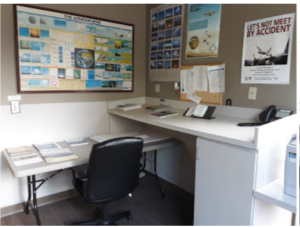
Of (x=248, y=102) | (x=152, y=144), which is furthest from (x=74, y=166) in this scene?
(x=248, y=102)

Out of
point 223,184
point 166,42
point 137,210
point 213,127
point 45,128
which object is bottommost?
point 137,210

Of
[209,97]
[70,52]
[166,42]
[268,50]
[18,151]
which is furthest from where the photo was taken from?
[166,42]

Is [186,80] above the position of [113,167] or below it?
above

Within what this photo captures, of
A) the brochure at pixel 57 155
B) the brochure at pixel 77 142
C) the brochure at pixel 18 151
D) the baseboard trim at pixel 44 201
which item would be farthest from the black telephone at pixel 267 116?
the baseboard trim at pixel 44 201

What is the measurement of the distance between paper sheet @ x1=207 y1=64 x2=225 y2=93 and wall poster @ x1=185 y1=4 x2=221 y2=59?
0.14 metres

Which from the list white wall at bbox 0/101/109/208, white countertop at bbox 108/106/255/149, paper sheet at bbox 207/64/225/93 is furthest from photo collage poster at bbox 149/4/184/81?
white wall at bbox 0/101/109/208

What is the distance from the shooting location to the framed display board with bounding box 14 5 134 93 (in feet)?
7.54

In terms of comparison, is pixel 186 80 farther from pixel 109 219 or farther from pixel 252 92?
pixel 109 219

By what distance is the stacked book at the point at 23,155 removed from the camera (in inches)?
75.4

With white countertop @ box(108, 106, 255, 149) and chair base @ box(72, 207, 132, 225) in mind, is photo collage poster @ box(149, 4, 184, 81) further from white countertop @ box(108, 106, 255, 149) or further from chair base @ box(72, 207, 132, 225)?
chair base @ box(72, 207, 132, 225)

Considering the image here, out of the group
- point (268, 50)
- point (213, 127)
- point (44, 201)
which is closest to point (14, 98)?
point (44, 201)

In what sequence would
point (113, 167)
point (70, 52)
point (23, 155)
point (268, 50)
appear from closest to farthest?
point (113, 167) → point (268, 50) → point (23, 155) → point (70, 52)

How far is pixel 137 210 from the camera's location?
243cm

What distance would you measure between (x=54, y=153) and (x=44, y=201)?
0.82 meters
